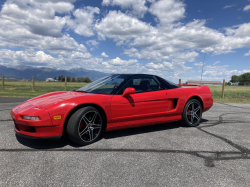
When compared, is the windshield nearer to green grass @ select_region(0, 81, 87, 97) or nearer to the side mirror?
the side mirror

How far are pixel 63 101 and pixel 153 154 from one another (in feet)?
5.34

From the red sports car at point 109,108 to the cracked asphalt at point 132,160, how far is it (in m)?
0.28

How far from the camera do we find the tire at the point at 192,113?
173 inches

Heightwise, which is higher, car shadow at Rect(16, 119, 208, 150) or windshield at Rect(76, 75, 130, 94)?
windshield at Rect(76, 75, 130, 94)

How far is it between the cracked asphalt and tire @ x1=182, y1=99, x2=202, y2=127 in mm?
553

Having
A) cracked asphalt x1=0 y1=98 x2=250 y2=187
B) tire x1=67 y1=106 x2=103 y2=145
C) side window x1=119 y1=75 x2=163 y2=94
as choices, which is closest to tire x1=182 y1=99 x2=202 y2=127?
cracked asphalt x1=0 y1=98 x2=250 y2=187

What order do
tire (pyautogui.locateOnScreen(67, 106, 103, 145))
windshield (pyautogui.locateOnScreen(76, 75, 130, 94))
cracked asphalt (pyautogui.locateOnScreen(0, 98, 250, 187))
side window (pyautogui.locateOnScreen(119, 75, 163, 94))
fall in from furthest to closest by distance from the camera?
1. side window (pyautogui.locateOnScreen(119, 75, 163, 94))
2. windshield (pyautogui.locateOnScreen(76, 75, 130, 94))
3. tire (pyautogui.locateOnScreen(67, 106, 103, 145))
4. cracked asphalt (pyautogui.locateOnScreen(0, 98, 250, 187))

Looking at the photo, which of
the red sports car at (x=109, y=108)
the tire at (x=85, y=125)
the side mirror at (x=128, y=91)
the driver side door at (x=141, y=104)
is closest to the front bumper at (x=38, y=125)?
the red sports car at (x=109, y=108)

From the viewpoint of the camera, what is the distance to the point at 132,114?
11.8 feet

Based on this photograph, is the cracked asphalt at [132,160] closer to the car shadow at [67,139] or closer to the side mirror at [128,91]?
the car shadow at [67,139]

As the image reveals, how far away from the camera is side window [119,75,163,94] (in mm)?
3810

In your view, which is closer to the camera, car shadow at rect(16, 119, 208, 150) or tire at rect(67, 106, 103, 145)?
tire at rect(67, 106, 103, 145)

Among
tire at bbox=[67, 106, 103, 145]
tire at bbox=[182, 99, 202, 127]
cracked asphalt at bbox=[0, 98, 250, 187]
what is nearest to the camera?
cracked asphalt at bbox=[0, 98, 250, 187]

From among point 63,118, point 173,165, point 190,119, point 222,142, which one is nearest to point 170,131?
point 190,119
